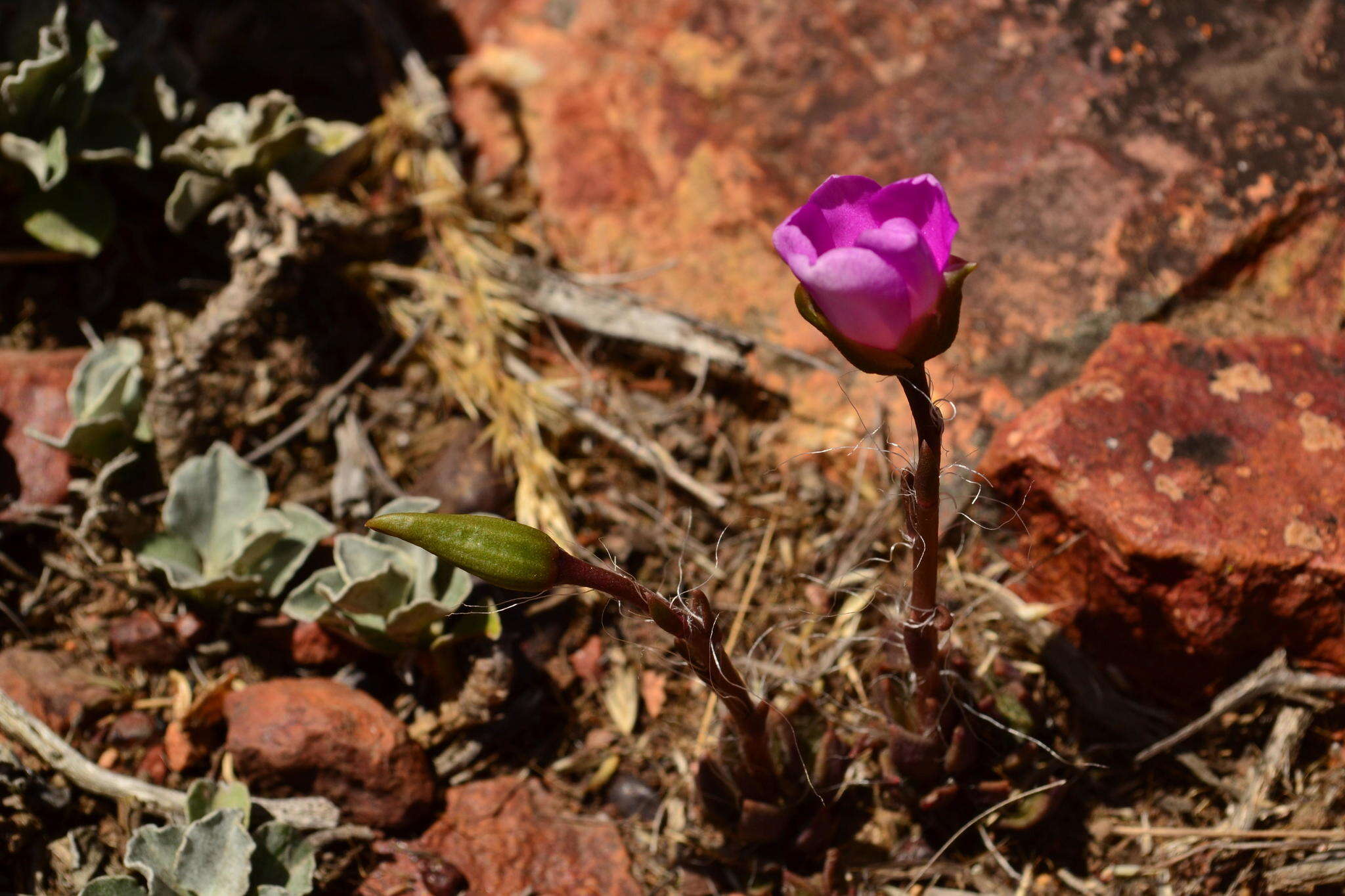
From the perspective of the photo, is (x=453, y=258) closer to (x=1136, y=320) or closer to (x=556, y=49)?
(x=556, y=49)

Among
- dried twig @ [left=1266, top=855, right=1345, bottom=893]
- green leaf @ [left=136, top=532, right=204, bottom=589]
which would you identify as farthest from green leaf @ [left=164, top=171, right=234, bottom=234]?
dried twig @ [left=1266, top=855, right=1345, bottom=893]

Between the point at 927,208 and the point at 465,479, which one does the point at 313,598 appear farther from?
the point at 927,208

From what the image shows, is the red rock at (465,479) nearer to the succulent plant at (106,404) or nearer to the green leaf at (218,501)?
the green leaf at (218,501)

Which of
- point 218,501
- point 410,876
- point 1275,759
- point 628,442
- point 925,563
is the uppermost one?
point 925,563

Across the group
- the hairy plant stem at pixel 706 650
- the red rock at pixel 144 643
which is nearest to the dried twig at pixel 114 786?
the red rock at pixel 144 643

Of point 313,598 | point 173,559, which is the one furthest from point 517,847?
point 173,559

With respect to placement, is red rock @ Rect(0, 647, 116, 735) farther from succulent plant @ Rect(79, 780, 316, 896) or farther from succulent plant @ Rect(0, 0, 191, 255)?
succulent plant @ Rect(0, 0, 191, 255)
